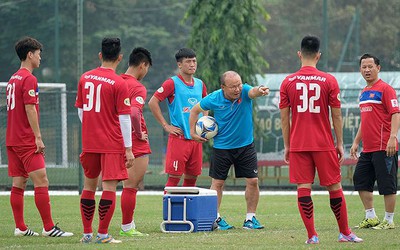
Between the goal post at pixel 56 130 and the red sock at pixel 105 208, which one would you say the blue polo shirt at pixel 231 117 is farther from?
the goal post at pixel 56 130

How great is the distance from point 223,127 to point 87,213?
2.60m

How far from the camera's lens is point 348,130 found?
2267 centimetres

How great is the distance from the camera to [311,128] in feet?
31.0

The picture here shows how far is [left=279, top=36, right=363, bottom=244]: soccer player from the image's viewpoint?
371 inches

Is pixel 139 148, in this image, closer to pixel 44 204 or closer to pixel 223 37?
pixel 44 204

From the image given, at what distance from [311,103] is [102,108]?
213cm

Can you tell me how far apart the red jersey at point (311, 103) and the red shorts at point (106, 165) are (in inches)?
69.1

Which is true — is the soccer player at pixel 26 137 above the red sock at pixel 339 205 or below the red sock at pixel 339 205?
above

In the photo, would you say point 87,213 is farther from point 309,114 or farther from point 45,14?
point 45,14

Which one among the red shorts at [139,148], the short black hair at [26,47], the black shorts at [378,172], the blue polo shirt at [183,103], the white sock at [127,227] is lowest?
the white sock at [127,227]

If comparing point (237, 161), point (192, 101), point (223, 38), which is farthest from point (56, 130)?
point (237, 161)

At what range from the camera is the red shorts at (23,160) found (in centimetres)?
1066

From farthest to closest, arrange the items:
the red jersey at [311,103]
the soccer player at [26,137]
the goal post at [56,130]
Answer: the goal post at [56,130], the soccer player at [26,137], the red jersey at [311,103]

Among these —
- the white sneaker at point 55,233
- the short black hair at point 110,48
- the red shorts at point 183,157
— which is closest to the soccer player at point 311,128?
the short black hair at point 110,48
